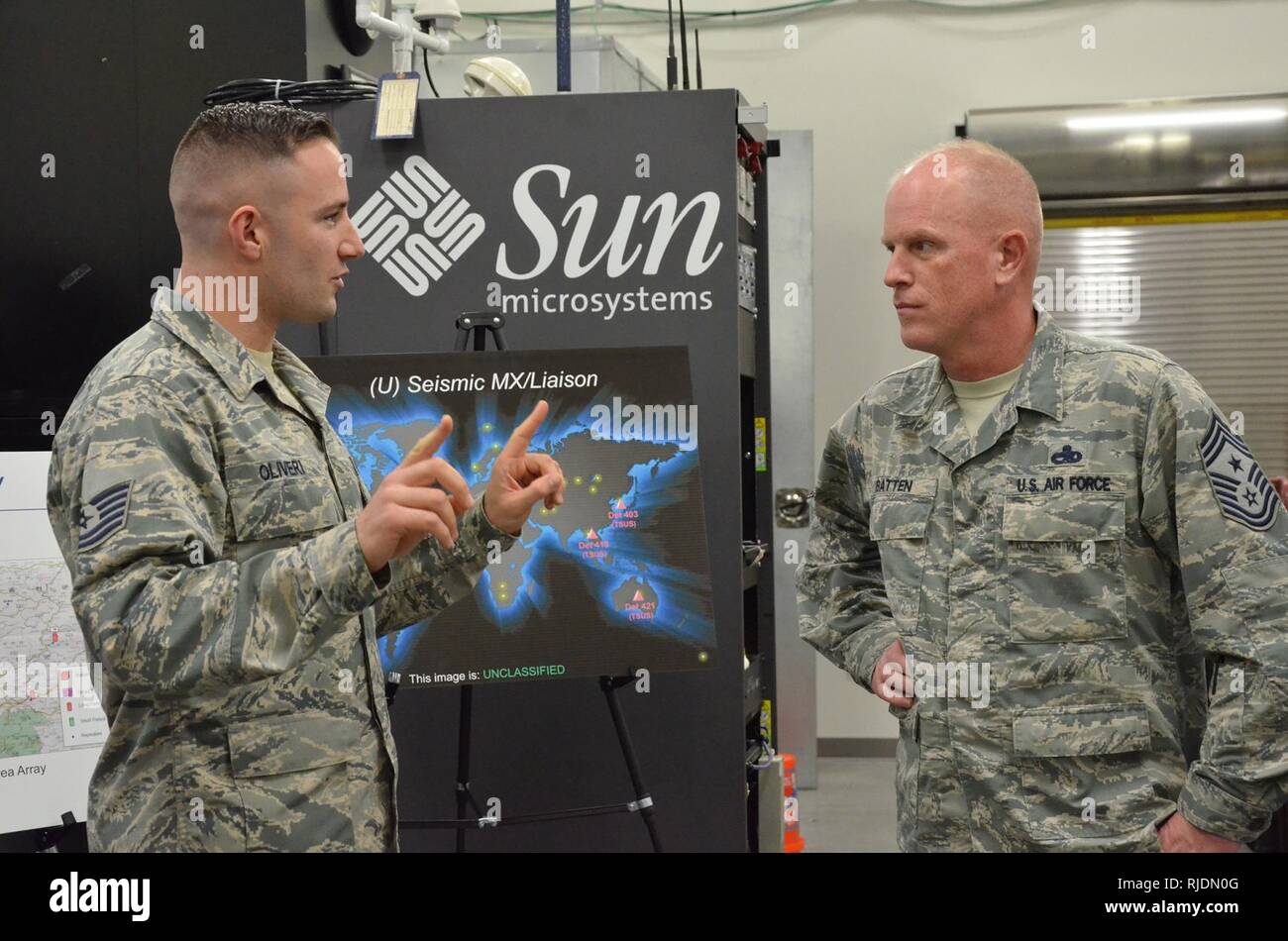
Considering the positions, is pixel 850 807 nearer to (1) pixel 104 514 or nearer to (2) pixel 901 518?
(2) pixel 901 518

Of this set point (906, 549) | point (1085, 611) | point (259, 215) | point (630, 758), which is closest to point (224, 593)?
point (259, 215)

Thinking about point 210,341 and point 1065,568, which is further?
point 1065,568

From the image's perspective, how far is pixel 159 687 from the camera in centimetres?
138

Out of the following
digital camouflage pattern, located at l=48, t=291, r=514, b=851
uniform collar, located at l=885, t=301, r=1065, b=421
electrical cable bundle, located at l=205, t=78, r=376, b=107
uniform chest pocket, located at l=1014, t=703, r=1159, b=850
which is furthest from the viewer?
electrical cable bundle, located at l=205, t=78, r=376, b=107

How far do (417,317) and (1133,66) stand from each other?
4.33 meters

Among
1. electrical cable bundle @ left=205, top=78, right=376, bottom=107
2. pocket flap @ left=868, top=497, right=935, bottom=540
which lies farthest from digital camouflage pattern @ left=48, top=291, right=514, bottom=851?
electrical cable bundle @ left=205, top=78, right=376, bottom=107

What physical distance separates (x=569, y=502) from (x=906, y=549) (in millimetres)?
1246

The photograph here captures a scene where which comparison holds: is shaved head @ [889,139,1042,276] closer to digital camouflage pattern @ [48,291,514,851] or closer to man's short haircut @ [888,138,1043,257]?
man's short haircut @ [888,138,1043,257]

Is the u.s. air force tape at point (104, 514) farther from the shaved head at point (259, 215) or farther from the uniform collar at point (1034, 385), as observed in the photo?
the uniform collar at point (1034, 385)

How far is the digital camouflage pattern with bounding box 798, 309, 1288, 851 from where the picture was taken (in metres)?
1.71

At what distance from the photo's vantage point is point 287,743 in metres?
1.61

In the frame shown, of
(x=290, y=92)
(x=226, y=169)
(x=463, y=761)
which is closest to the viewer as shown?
(x=226, y=169)

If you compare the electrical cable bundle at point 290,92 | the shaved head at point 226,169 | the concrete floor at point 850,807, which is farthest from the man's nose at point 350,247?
the concrete floor at point 850,807

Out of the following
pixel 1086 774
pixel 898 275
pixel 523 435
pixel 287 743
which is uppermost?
pixel 898 275
